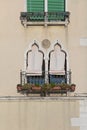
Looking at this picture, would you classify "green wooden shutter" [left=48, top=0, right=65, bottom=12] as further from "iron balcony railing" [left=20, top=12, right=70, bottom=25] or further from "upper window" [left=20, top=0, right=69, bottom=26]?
"iron balcony railing" [left=20, top=12, right=70, bottom=25]

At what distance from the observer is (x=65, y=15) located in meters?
13.0

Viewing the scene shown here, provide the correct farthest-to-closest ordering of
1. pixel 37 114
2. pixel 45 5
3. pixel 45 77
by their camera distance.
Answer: pixel 45 5 < pixel 45 77 < pixel 37 114

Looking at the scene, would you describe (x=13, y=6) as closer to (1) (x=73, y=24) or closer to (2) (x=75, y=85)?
(1) (x=73, y=24)

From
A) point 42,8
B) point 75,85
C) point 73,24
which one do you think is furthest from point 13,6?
point 75,85

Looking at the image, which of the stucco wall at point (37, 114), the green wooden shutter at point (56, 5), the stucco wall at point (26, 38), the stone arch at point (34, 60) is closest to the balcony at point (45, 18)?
the stucco wall at point (26, 38)

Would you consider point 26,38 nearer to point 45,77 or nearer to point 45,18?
point 45,18

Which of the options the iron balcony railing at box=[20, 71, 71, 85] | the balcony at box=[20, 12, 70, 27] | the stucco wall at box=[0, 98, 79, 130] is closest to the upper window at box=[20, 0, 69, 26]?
the balcony at box=[20, 12, 70, 27]

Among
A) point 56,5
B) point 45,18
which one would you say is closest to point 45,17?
point 45,18

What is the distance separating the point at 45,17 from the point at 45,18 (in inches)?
1.1

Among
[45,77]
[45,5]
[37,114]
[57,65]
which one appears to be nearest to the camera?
[37,114]

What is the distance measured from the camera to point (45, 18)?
13.0 m

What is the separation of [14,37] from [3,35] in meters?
0.29

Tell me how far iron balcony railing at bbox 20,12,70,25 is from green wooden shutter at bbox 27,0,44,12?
0.25 meters

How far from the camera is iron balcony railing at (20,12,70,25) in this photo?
1302 cm
